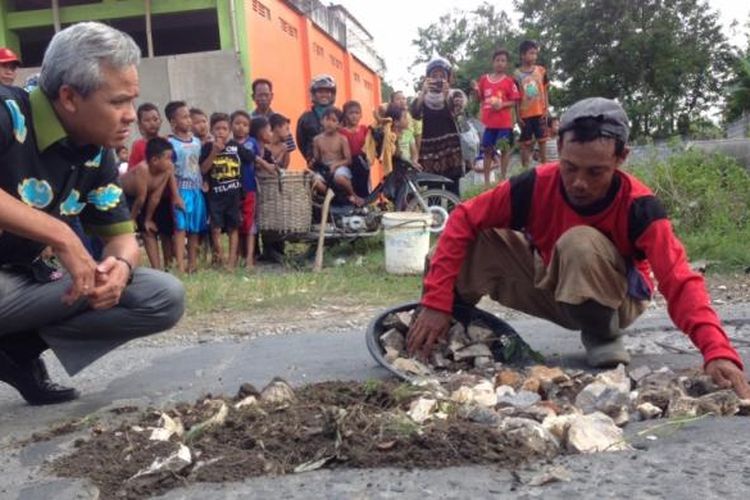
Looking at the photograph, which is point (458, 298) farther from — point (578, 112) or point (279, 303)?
point (279, 303)

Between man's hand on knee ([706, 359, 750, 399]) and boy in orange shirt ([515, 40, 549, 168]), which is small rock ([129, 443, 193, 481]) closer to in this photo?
man's hand on knee ([706, 359, 750, 399])

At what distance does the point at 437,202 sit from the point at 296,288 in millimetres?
2743

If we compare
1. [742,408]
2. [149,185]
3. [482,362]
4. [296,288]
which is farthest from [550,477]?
[149,185]

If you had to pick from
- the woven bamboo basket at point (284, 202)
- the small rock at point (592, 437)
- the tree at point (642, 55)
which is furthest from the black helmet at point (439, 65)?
the tree at point (642, 55)

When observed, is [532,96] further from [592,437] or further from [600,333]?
[592,437]

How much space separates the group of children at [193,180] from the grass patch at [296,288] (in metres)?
0.40

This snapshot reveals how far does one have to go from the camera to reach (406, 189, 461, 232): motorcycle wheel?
8.02 m

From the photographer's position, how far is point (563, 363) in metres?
3.52

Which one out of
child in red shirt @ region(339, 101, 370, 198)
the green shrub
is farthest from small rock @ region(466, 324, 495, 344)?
child in red shirt @ region(339, 101, 370, 198)

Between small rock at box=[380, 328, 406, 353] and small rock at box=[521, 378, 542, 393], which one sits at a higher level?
small rock at box=[380, 328, 406, 353]

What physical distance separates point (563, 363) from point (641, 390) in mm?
801

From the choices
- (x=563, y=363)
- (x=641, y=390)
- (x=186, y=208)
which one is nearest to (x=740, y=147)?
(x=186, y=208)

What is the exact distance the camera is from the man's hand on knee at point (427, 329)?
A: 10.6 feet

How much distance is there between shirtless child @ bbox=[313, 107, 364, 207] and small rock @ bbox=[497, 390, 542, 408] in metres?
5.48
